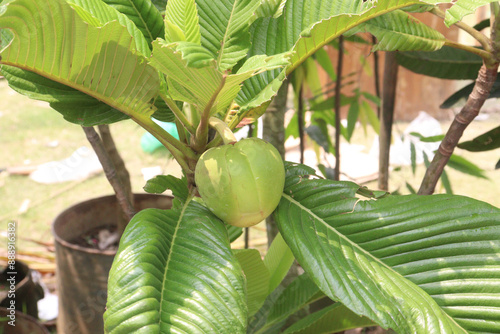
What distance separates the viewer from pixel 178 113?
1.78 ft

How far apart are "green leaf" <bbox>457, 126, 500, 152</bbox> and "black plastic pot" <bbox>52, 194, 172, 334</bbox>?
2.15 feet

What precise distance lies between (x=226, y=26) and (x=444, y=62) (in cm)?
46

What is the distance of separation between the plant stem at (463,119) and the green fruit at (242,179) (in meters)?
0.25

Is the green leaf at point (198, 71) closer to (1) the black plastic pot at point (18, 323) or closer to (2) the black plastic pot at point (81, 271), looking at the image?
(2) the black plastic pot at point (81, 271)

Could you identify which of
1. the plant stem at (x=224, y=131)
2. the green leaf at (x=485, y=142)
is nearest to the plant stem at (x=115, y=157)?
the plant stem at (x=224, y=131)

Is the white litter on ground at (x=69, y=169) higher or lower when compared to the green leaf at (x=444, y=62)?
higher

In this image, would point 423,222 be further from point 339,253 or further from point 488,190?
point 488,190

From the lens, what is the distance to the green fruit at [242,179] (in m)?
0.47

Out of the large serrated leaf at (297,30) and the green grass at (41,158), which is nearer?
the large serrated leaf at (297,30)

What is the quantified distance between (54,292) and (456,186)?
1690 millimetres

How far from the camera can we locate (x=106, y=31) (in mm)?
439

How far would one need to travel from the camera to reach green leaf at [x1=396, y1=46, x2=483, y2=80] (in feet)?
2.78

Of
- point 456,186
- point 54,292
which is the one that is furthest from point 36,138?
point 456,186

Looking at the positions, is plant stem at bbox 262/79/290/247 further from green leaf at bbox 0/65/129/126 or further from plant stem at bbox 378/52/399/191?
green leaf at bbox 0/65/129/126
